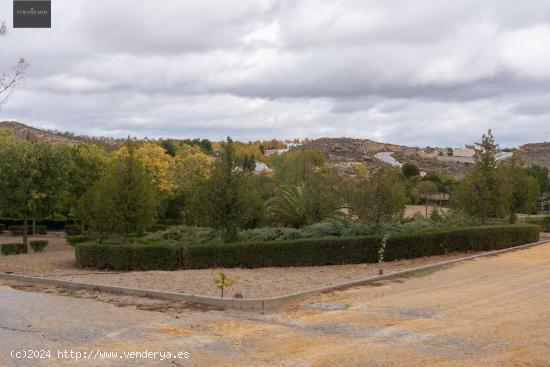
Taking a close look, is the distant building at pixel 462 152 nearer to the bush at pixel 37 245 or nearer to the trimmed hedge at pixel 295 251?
the bush at pixel 37 245

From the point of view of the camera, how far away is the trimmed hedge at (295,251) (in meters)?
17.6

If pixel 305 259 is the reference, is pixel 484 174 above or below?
above

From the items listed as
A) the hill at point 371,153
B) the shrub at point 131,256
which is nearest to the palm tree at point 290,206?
the shrub at point 131,256

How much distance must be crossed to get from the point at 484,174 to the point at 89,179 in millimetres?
20161

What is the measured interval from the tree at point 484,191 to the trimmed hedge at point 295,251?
3231 mm

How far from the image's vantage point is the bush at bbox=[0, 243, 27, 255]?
2369 centimetres

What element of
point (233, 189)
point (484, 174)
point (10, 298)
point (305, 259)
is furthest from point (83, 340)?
point (484, 174)

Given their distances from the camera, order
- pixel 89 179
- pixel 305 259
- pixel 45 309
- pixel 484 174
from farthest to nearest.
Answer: pixel 89 179
pixel 484 174
pixel 305 259
pixel 45 309

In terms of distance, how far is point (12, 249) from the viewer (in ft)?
78.8

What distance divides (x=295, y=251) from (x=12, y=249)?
504 inches

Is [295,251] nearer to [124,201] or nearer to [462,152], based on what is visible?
[124,201]

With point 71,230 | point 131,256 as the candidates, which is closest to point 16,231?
point 71,230

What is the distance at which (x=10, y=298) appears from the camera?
12.2 m

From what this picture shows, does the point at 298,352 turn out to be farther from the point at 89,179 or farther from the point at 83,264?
the point at 89,179
